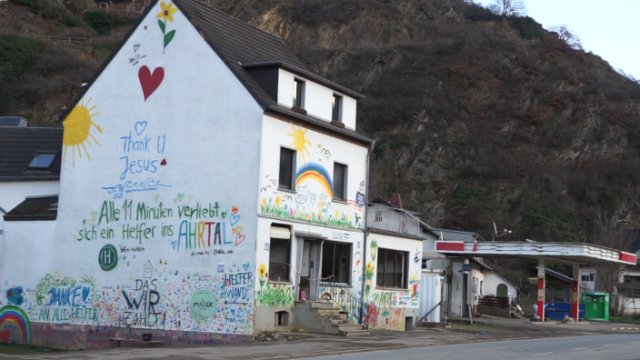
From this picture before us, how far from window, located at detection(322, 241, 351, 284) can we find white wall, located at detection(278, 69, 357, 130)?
4.64 m

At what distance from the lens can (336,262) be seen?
33.1 meters

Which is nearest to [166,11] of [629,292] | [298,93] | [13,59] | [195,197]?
[298,93]

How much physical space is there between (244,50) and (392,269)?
1079 centimetres

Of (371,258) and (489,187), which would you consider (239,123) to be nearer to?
(371,258)

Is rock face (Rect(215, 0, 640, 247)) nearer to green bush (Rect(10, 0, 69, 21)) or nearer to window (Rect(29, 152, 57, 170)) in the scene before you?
green bush (Rect(10, 0, 69, 21))

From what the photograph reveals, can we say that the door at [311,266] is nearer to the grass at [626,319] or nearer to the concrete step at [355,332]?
Result: the concrete step at [355,332]

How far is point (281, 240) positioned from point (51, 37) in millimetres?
80755

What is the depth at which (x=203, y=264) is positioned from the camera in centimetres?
2938

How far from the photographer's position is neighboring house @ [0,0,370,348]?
29109 mm

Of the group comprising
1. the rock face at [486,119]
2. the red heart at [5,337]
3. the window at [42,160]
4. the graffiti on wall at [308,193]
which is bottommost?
the red heart at [5,337]

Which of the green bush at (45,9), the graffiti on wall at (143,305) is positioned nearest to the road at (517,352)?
the graffiti on wall at (143,305)

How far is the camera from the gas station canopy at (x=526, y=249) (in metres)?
45.1

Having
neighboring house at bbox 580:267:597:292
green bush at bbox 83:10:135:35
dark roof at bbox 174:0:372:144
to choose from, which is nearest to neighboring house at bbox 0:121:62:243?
dark roof at bbox 174:0:372:144

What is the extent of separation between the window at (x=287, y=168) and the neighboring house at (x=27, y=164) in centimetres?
1065
